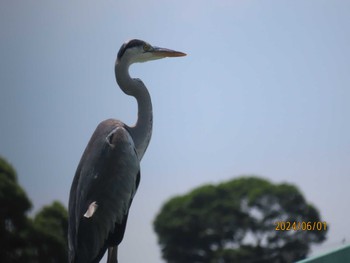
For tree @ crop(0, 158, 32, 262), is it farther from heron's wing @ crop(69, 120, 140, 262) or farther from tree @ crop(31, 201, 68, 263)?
heron's wing @ crop(69, 120, 140, 262)

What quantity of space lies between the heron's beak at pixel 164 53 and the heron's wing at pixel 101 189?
699mm

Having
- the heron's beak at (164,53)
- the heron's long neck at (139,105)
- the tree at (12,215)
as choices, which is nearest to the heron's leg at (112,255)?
the heron's long neck at (139,105)

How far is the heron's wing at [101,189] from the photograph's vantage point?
4.62m

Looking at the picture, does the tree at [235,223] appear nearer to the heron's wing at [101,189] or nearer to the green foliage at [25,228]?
the green foliage at [25,228]

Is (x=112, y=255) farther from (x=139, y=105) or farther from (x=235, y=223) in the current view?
(x=235, y=223)

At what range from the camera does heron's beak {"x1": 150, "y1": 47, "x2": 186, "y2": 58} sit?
555 centimetres

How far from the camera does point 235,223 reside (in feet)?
71.1

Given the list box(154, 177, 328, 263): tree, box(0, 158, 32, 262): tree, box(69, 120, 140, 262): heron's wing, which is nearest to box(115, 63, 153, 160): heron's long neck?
box(69, 120, 140, 262): heron's wing

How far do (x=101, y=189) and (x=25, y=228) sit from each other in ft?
32.5

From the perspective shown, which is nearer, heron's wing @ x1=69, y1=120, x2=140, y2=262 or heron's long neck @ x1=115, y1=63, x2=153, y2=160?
heron's wing @ x1=69, y1=120, x2=140, y2=262

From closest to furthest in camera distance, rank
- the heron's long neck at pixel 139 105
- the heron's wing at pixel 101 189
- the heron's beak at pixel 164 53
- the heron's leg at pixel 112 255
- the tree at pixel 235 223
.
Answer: the heron's wing at pixel 101 189
the heron's leg at pixel 112 255
the heron's long neck at pixel 139 105
the heron's beak at pixel 164 53
the tree at pixel 235 223

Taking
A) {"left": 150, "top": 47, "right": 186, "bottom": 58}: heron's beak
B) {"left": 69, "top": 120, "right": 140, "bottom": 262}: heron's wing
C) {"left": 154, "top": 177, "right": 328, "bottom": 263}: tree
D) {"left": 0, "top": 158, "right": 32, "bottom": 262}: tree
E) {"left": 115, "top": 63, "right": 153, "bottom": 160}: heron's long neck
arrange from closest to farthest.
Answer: {"left": 69, "top": 120, "right": 140, "bottom": 262}: heron's wing, {"left": 115, "top": 63, "right": 153, "bottom": 160}: heron's long neck, {"left": 150, "top": 47, "right": 186, "bottom": 58}: heron's beak, {"left": 0, "top": 158, "right": 32, "bottom": 262}: tree, {"left": 154, "top": 177, "right": 328, "bottom": 263}: tree

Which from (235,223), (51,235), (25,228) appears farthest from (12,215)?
(235,223)

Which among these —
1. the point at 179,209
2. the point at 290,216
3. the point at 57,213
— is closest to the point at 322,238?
the point at 290,216
